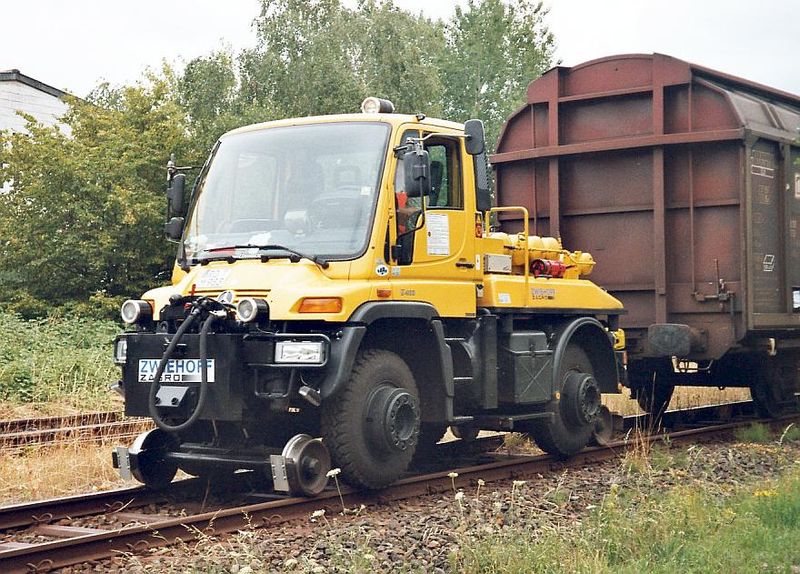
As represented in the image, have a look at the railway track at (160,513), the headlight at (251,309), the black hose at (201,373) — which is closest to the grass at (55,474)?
the railway track at (160,513)

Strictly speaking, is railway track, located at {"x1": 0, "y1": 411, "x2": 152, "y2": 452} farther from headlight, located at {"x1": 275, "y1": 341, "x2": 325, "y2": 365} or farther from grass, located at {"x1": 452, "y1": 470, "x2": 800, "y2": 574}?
grass, located at {"x1": 452, "y1": 470, "x2": 800, "y2": 574}

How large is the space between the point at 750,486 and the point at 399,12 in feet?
108

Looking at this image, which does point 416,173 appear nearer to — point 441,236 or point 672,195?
point 441,236

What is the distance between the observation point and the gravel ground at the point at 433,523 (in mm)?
6191

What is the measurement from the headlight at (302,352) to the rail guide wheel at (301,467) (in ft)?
1.88

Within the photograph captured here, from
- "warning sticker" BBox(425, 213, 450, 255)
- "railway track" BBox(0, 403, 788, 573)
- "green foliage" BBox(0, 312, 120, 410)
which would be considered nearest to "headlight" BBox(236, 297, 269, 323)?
"railway track" BBox(0, 403, 788, 573)

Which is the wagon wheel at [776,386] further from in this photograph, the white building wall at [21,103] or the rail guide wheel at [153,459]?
the white building wall at [21,103]

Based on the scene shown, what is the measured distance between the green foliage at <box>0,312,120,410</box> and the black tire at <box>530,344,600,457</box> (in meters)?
6.91

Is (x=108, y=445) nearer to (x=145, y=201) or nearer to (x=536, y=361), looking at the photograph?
(x=536, y=361)

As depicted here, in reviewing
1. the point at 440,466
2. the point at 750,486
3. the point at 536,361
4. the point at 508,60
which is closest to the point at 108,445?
the point at 440,466

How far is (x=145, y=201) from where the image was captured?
78.1ft

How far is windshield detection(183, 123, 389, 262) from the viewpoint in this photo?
826cm

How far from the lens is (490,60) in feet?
165

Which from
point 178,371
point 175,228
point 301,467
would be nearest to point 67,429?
point 175,228
